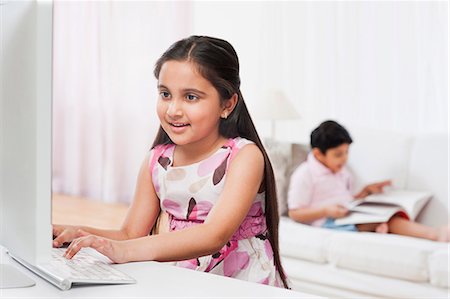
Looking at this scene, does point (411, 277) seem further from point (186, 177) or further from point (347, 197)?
point (186, 177)

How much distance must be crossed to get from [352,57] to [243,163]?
2871 mm

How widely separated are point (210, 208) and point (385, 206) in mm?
2098

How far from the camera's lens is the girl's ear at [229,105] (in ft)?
4.44

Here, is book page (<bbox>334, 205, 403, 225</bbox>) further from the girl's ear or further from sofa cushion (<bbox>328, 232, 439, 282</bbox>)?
the girl's ear

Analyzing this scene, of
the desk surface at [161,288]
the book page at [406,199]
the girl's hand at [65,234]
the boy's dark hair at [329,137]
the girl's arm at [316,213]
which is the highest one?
the girl's hand at [65,234]

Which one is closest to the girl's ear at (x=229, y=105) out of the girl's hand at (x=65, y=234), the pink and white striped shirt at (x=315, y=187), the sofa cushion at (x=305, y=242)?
the girl's hand at (x=65, y=234)

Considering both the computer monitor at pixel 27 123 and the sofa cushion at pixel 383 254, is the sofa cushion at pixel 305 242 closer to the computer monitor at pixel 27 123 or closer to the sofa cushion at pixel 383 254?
the sofa cushion at pixel 383 254

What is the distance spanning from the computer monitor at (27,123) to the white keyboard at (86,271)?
5 cm

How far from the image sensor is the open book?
3.19 metres

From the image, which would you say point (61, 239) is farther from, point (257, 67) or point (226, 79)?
point (257, 67)

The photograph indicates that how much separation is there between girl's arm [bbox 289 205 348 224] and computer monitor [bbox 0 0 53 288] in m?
2.41

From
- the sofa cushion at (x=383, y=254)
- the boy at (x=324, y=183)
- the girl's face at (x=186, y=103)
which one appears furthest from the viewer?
the boy at (x=324, y=183)

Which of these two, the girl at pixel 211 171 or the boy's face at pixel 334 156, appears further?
the boy's face at pixel 334 156

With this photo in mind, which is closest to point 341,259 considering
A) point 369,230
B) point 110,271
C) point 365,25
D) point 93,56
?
point 369,230
